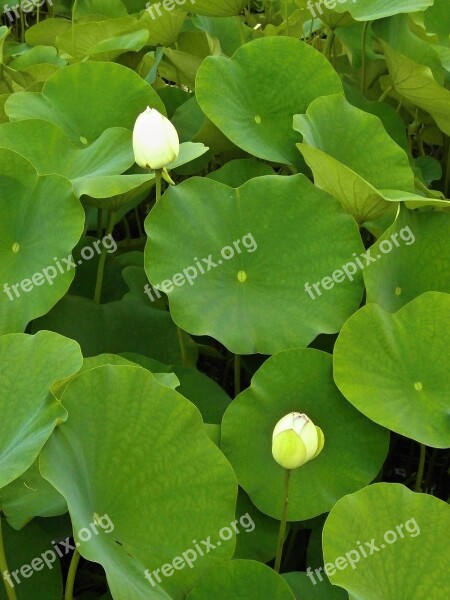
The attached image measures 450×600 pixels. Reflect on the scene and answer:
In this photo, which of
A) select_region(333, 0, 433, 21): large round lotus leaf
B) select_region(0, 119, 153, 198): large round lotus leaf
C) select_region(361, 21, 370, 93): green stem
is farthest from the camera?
select_region(361, 21, 370, 93): green stem

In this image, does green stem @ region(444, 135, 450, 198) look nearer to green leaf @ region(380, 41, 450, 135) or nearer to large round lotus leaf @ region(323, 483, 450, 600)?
green leaf @ region(380, 41, 450, 135)

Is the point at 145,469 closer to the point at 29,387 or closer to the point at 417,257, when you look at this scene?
the point at 29,387

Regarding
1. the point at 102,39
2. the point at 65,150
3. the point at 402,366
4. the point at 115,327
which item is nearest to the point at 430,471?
the point at 402,366

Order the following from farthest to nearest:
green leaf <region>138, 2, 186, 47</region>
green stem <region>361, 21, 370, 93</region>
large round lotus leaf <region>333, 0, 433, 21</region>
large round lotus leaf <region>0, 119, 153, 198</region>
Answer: green leaf <region>138, 2, 186, 47</region> → green stem <region>361, 21, 370, 93</region> → large round lotus leaf <region>333, 0, 433, 21</region> → large round lotus leaf <region>0, 119, 153, 198</region>

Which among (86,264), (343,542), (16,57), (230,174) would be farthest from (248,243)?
(16,57)

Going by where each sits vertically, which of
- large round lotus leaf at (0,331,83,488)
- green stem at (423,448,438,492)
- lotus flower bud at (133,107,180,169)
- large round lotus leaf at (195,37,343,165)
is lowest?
green stem at (423,448,438,492)

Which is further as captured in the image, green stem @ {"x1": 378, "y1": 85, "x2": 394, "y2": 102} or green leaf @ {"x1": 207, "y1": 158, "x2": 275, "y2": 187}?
green stem @ {"x1": 378, "y1": 85, "x2": 394, "y2": 102}

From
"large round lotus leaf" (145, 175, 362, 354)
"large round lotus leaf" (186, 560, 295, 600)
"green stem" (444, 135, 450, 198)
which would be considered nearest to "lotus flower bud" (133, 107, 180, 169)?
"large round lotus leaf" (145, 175, 362, 354)
